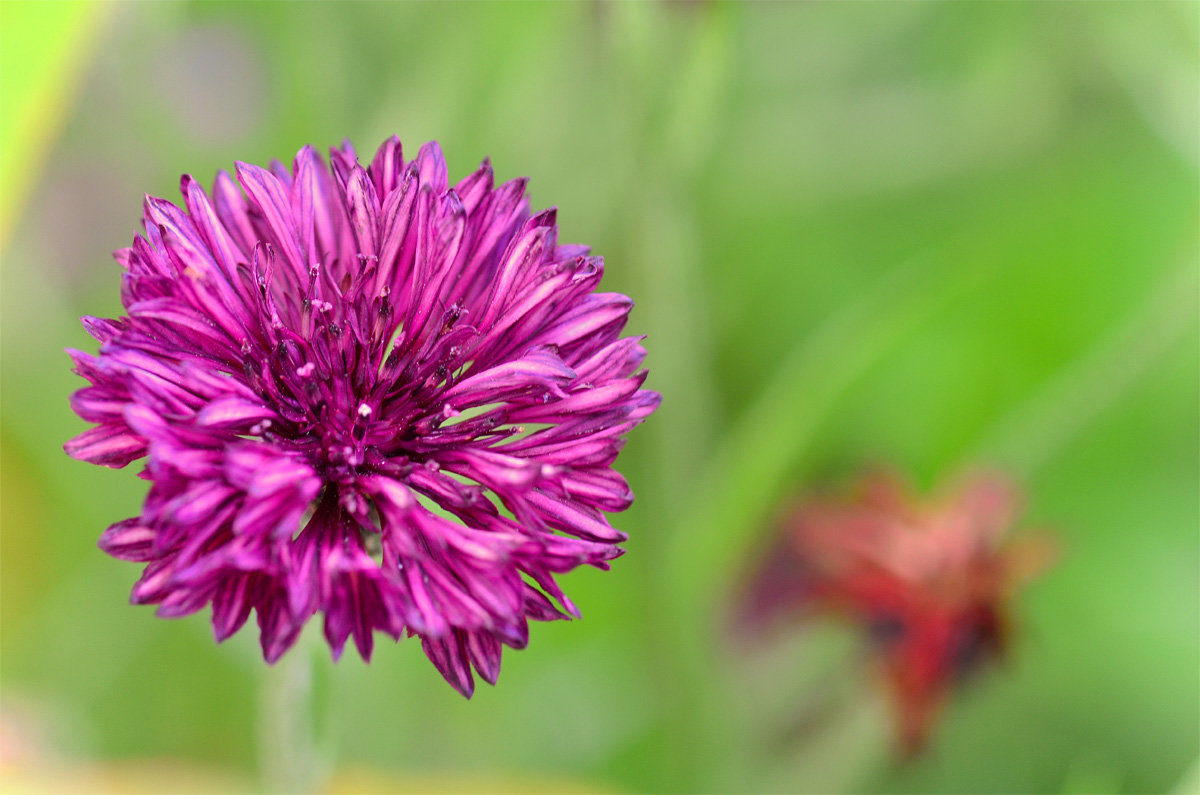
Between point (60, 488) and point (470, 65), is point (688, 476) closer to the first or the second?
point (470, 65)

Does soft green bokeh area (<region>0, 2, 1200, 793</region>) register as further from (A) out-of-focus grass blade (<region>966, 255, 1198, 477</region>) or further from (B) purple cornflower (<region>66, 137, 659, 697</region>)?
(B) purple cornflower (<region>66, 137, 659, 697</region>)

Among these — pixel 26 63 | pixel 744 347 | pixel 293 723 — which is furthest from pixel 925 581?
pixel 26 63

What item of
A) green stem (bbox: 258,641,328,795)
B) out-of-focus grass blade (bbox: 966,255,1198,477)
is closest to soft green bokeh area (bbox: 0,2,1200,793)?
out-of-focus grass blade (bbox: 966,255,1198,477)

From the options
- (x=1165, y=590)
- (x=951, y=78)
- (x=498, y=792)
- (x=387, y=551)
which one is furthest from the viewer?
(x=951, y=78)

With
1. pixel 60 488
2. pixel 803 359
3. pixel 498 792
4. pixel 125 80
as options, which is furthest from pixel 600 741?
pixel 125 80

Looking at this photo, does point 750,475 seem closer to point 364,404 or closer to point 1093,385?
point 1093,385

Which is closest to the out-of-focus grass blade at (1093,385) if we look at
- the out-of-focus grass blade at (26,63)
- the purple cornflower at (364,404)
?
the purple cornflower at (364,404)

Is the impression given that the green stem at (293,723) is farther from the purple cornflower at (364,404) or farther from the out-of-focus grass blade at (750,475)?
the out-of-focus grass blade at (750,475)
